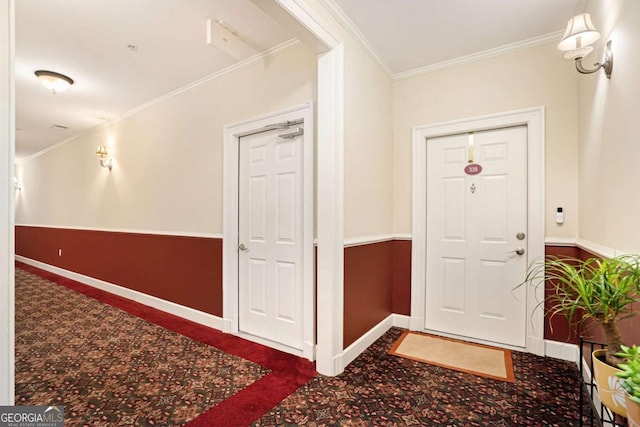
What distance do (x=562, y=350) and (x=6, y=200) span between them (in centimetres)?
359

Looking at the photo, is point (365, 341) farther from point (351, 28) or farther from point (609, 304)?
point (351, 28)

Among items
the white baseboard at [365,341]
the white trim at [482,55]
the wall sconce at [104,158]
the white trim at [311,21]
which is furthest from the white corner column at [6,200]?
the wall sconce at [104,158]

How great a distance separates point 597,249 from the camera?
1903mm

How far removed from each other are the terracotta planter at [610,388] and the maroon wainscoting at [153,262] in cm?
305

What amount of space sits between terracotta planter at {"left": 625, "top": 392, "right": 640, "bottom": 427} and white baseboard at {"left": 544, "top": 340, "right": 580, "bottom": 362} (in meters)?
1.99

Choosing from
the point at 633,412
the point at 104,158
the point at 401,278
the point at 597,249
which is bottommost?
the point at 401,278

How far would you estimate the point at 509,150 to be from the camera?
9.21 ft

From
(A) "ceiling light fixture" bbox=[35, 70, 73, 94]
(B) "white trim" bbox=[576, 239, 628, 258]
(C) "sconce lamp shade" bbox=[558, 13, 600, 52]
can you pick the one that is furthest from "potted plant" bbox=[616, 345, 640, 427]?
(A) "ceiling light fixture" bbox=[35, 70, 73, 94]

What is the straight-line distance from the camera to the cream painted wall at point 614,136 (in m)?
1.47

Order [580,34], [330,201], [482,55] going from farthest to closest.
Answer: [482,55] < [330,201] < [580,34]

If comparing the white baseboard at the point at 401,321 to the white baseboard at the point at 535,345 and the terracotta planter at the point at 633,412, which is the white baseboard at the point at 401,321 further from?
the terracotta planter at the point at 633,412

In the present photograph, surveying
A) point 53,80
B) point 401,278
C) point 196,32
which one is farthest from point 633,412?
point 53,80

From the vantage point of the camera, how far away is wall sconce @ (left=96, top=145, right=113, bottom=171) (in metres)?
4.86

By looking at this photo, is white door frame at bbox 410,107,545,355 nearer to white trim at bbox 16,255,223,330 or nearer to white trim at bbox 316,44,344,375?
white trim at bbox 316,44,344,375
